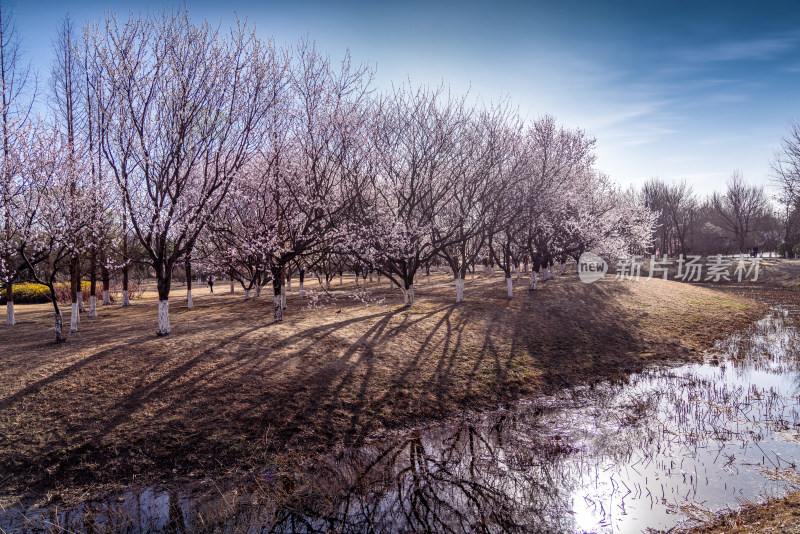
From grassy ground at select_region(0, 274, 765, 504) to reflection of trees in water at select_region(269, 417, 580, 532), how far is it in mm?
1418

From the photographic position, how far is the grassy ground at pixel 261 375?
9289 mm

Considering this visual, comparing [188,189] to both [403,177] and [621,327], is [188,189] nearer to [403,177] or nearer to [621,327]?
[403,177]

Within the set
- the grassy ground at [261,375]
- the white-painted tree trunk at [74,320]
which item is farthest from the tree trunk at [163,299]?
the white-painted tree trunk at [74,320]

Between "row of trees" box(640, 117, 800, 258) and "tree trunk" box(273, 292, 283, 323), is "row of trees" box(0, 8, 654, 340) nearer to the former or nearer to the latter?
"tree trunk" box(273, 292, 283, 323)

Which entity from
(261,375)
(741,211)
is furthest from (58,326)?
(741,211)

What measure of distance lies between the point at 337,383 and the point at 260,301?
1678 cm

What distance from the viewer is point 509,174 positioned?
23.6 m

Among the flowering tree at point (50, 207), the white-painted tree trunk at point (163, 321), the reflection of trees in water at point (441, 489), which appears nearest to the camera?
the reflection of trees in water at point (441, 489)

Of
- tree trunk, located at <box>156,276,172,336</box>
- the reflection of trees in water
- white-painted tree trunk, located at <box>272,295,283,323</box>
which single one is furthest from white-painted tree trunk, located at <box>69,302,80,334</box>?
the reflection of trees in water

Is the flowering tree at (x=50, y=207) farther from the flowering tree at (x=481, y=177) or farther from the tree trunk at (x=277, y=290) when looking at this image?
the flowering tree at (x=481, y=177)

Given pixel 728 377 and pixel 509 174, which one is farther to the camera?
pixel 509 174

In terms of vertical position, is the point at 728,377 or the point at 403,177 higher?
the point at 403,177

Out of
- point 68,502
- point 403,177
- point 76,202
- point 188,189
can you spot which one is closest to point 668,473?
point 68,502

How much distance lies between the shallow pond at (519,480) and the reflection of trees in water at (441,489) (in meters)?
0.03
